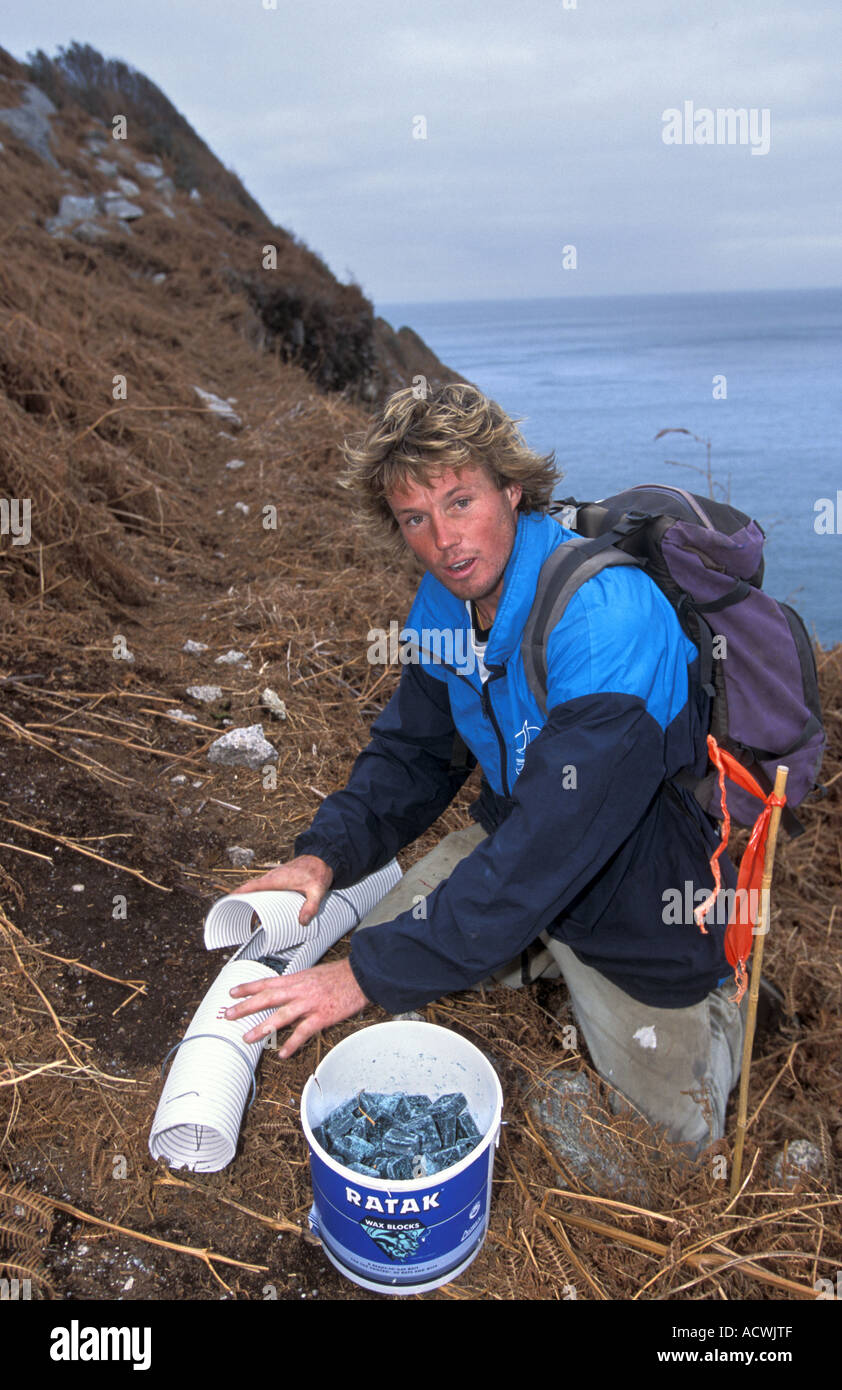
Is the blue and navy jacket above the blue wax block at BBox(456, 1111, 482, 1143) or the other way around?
above

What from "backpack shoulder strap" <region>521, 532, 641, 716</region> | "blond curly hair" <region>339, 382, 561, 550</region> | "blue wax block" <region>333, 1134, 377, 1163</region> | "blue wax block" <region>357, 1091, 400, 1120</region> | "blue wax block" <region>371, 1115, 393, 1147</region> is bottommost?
"blue wax block" <region>371, 1115, 393, 1147</region>

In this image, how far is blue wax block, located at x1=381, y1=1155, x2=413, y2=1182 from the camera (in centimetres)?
178

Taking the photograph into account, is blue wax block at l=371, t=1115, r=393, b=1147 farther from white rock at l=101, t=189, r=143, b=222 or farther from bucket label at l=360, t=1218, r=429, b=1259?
white rock at l=101, t=189, r=143, b=222

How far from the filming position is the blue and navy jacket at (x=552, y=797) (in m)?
1.81

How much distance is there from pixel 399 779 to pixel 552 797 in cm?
79

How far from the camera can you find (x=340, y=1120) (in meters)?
1.93

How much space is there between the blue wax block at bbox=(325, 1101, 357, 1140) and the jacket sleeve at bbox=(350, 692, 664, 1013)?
28cm

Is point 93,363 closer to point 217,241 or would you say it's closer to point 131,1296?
point 131,1296

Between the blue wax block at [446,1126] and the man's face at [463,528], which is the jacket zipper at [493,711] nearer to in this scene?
the man's face at [463,528]

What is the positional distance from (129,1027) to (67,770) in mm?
1097

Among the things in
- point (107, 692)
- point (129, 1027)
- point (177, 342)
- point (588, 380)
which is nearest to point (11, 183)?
point (177, 342)

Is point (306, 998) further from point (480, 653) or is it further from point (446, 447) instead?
point (446, 447)

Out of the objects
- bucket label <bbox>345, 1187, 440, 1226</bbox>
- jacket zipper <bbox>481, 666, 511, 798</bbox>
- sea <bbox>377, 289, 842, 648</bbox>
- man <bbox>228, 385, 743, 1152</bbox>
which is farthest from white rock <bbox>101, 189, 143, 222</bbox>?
bucket label <bbox>345, 1187, 440, 1226</bbox>

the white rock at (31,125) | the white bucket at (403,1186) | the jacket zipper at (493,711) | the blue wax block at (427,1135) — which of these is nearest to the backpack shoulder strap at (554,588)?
the jacket zipper at (493,711)
